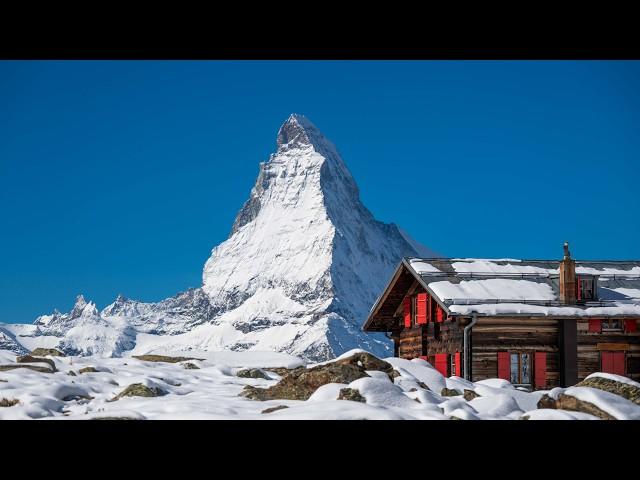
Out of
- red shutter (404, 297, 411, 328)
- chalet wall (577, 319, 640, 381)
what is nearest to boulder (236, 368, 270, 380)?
red shutter (404, 297, 411, 328)

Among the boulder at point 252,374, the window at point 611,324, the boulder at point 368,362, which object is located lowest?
the boulder at point 252,374

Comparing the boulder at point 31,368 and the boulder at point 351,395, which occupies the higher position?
the boulder at point 31,368

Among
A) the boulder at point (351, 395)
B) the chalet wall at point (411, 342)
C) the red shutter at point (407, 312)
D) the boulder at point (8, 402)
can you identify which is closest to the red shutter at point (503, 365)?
the chalet wall at point (411, 342)

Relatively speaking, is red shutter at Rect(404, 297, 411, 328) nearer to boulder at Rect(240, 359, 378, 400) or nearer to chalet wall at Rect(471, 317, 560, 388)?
chalet wall at Rect(471, 317, 560, 388)

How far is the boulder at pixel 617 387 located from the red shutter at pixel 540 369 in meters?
13.8

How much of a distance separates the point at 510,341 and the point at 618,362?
4423 millimetres

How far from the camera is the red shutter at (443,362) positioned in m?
30.6

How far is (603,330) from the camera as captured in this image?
29984mm

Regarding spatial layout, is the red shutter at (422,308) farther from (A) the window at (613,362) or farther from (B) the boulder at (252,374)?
(B) the boulder at (252,374)

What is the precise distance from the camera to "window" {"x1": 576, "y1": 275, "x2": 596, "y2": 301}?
100 ft

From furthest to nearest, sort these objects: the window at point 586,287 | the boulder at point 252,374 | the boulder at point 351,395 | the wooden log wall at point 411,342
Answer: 1. the wooden log wall at point 411,342
2. the window at point 586,287
3. the boulder at point 252,374
4. the boulder at point 351,395

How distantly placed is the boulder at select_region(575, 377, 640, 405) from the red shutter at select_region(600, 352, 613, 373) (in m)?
14.7
